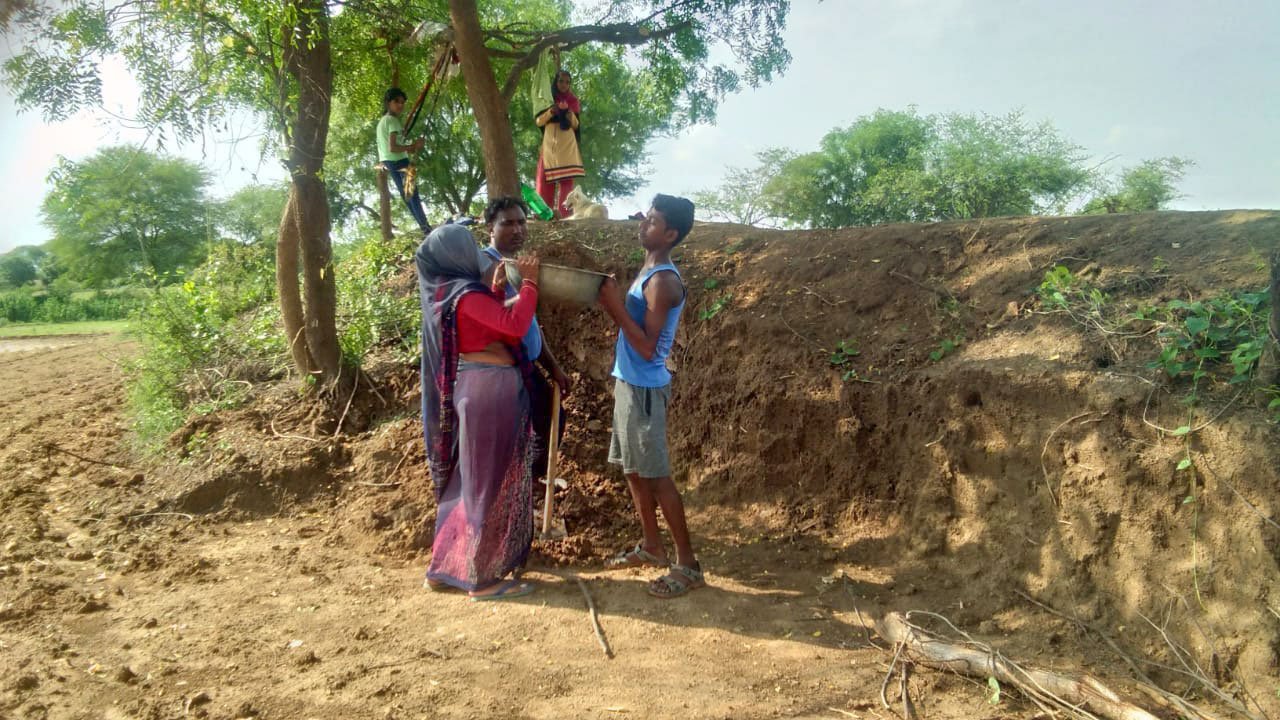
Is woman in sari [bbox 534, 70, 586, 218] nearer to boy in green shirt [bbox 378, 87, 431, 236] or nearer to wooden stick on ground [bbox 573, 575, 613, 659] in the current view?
boy in green shirt [bbox 378, 87, 431, 236]

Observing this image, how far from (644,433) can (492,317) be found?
91 centimetres

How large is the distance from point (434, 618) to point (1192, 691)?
3.13 metres

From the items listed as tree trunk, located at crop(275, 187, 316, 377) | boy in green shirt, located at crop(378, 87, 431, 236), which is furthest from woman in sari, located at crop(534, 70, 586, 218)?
tree trunk, located at crop(275, 187, 316, 377)

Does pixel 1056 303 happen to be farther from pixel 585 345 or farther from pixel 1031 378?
pixel 585 345

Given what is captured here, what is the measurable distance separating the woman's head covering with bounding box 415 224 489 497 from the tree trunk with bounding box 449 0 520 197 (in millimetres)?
3561

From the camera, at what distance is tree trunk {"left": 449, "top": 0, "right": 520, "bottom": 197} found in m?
7.01

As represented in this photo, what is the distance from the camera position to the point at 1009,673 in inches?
110

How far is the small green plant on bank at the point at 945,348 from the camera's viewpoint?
14.1ft

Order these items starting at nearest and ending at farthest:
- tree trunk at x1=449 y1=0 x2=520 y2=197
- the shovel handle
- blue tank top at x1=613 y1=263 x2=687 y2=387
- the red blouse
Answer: the red blouse < blue tank top at x1=613 y1=263 x2=687 y2=387 < the shovel handle < tree trunk at x1=449 y1=0 x2=520 y2=197

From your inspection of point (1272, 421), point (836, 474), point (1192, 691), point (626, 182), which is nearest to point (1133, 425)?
point (1272, 421)

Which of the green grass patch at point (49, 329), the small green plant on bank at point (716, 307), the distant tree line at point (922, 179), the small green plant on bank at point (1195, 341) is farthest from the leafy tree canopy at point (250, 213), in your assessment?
the small green plant on bank at point (1195, 341)

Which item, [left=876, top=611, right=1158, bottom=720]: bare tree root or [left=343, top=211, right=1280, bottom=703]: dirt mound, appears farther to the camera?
[left=343, top=211, right=1280, bottom=703]: dirt mound

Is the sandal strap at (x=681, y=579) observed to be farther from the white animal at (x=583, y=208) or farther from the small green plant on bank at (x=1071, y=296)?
the white animal at (x=583, y=208)

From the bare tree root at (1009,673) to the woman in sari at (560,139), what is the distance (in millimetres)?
5830
